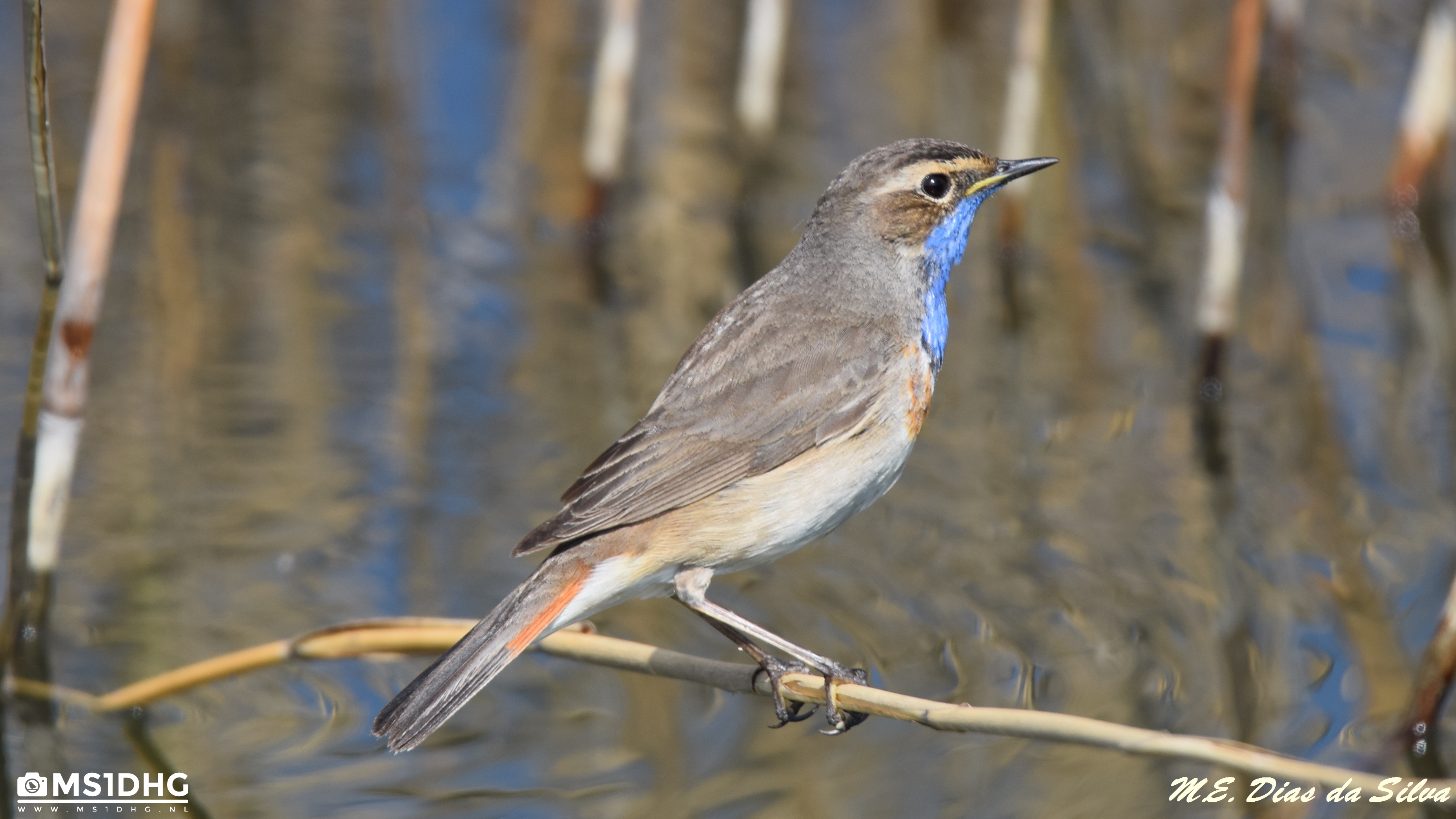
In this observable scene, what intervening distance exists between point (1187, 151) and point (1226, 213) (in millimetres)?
3189

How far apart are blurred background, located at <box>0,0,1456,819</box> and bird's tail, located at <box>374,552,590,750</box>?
1174 mm

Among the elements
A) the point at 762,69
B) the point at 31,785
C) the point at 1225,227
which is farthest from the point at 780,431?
the point at 762,69

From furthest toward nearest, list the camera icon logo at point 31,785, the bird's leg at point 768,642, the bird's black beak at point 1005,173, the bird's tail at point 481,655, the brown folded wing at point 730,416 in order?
the camera icon logo at point 31,785, the bird's black beak at point 1005,173, the brown folded wing at point 730,416, the bird's leg at point 768,642, the bird's tail at point 481,655

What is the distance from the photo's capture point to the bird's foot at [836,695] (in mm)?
4438

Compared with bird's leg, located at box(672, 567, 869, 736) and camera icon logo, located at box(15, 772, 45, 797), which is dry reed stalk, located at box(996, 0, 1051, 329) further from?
camera icon logo, located at box(15, 772, 45, 797)

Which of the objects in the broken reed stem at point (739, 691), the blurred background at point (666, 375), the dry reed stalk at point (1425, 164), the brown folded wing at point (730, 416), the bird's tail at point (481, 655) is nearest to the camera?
the broken reed stem at point (739, 691)

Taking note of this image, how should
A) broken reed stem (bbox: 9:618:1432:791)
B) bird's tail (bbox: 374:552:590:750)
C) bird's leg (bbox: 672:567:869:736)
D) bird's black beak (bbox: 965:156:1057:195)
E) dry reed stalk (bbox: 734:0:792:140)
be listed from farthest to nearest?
1. dry reed stalk (bbox: 734:0:792:140)
2. bird's black beak (bbox: 965:156:1057:195)
3. bird's leg (bbox: 672:567:869:736)
4. bird's tail (bbox: 374:552:590:750)
5. broken reed stem (bbox: 9:618:1432:791)

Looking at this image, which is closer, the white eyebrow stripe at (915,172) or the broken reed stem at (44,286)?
the broken reed stem at (44,286)

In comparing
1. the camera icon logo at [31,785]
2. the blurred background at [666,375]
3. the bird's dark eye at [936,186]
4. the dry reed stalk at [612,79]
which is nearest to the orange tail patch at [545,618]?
the blurred background at [666,375]

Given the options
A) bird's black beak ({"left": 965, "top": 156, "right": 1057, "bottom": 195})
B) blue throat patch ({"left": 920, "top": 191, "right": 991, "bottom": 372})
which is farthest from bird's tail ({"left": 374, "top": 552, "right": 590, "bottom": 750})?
bird's black beak ({"left": 965, "top": 156, "right": 1057, "bottom": 195})

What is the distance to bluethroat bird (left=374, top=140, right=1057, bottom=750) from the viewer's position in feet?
15.1

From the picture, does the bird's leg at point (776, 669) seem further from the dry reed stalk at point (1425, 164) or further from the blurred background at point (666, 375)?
the dry reed stalk at point (1425, 164)

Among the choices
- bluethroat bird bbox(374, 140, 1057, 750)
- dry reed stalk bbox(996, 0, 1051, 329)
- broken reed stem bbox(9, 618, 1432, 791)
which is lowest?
broken reed stem bbox(9, 618, 1432, 791)

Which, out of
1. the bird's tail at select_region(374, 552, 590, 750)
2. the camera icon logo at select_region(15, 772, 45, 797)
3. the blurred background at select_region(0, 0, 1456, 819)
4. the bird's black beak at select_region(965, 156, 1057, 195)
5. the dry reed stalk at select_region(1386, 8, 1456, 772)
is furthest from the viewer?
the dry reed stalk at select_region(1386, 8, 1456, 772)
